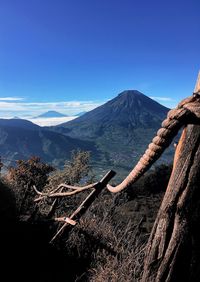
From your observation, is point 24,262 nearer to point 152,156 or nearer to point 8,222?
point 8,222

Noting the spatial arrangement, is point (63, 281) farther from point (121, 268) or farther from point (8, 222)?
point (8, 222)

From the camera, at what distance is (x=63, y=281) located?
5.75 m

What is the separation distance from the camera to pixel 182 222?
266 centimetres

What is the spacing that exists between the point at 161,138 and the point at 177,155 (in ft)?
0.76

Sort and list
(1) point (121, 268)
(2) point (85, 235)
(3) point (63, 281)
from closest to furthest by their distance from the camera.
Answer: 1. (1) point (121, 268)
2. (3) point (63, 281)
3. (2) point (85, 235)

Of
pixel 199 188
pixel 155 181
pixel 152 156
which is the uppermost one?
pixel 152 156

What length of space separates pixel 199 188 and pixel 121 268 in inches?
119

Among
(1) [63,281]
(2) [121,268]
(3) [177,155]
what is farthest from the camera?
(1) [63,281]

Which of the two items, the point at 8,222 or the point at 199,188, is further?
the point at 8,222

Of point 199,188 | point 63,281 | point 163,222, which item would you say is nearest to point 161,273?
point 163,222

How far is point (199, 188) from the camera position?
8.61 ft

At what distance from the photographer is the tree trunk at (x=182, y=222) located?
8.65 ft

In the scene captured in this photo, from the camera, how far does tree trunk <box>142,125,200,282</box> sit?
2637 mm

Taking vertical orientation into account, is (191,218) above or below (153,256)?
above
